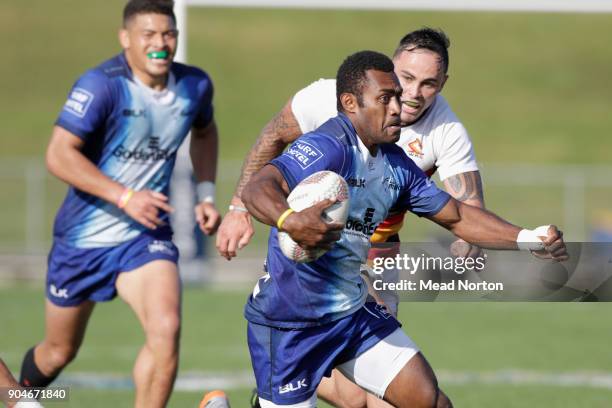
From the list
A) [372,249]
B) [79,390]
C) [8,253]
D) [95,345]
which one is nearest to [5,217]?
[8,253]

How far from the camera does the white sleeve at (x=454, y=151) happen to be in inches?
245

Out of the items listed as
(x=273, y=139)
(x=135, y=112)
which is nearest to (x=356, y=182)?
(x=273, y=139)

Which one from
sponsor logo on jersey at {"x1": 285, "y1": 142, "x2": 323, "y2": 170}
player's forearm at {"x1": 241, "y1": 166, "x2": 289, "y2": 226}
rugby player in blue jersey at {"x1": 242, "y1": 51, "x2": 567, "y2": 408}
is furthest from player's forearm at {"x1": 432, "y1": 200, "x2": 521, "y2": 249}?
player's forearm at {"x1": 241, "y1": 166, "x2": 289, "y2": 226}

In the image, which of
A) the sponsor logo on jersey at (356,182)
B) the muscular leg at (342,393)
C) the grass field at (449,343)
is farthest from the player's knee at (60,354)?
the sponsor logo on jersey at (356,182)

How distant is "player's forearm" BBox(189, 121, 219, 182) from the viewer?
7302 mm

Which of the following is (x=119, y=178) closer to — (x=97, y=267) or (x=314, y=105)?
(x=97, y=267)

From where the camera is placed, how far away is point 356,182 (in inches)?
201

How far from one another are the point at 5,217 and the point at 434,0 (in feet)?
41.2

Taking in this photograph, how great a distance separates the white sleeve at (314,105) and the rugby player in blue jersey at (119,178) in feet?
3.19

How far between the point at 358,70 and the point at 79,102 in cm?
217

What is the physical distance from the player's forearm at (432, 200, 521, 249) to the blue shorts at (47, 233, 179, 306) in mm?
1962

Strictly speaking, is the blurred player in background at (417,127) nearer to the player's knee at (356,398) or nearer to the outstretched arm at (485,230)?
the player's knee at (356,398)

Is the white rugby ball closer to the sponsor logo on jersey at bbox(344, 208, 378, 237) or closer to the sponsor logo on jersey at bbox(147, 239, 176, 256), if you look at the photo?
the sponsor logo on jersey at bbox(344, 208, 378, 237)

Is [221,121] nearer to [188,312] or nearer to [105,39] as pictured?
[105,39]
